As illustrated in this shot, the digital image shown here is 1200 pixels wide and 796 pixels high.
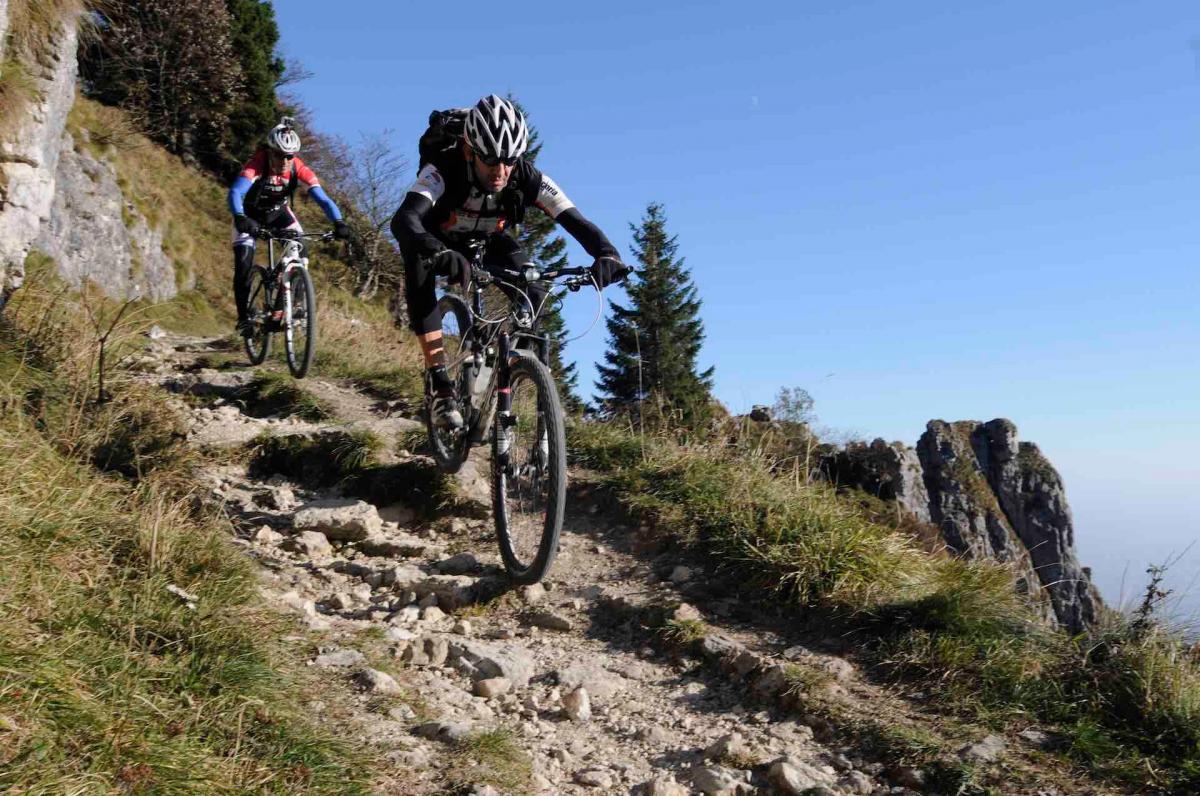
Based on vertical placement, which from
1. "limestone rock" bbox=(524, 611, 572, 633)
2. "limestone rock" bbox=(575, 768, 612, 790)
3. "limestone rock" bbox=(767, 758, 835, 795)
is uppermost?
"limestone rock" bbox=(524, 611, 572, 633)

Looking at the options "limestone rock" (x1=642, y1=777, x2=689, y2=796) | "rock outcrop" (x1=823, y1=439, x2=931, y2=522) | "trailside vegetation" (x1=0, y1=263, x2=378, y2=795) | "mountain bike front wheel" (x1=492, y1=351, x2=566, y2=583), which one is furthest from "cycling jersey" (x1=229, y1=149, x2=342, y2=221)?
"rock outcrop" (x1=823, y1=439, x2=931, y2=522)

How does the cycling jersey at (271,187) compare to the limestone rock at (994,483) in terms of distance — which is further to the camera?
the limestone rock at (994,483)

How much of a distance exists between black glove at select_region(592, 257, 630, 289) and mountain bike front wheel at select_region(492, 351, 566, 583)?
613mm

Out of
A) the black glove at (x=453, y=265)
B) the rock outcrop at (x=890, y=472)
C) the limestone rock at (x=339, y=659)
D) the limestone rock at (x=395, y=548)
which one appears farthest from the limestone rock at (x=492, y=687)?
the rock outcrop at (x=890, y=472)

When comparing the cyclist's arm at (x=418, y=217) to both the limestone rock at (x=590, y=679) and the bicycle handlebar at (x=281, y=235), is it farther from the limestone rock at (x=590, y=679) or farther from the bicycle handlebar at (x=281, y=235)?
the bicycle handlebar at (x=281, y=235)

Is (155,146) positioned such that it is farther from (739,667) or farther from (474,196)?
(739,667)

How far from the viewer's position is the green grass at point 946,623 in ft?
10.8

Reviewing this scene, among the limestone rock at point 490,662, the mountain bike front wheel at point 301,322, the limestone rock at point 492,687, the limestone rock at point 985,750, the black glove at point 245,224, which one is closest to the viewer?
the limestone rock at point 985,750

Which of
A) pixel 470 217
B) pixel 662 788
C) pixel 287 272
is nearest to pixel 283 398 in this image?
pixel 287 272

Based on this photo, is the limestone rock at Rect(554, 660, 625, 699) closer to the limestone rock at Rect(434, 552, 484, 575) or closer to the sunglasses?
the limestone rock at Rect(434, 552, 484, 575)

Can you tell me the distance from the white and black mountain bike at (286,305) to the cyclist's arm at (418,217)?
3497 millimetres

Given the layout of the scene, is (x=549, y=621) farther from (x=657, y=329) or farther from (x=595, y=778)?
(x=657, y=329)

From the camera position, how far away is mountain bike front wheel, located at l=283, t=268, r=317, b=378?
828 centimetres

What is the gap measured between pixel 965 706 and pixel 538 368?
9.15 feet
